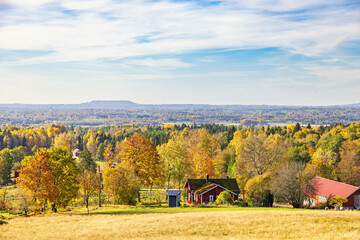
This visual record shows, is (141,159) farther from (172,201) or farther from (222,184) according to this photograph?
(222,184)

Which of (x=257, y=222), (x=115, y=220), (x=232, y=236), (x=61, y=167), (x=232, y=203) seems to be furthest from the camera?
(x=232, y=203)

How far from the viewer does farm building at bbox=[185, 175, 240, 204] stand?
5909cm

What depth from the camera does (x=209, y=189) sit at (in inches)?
2313

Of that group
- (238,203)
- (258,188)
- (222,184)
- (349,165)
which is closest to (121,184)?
(238,203)

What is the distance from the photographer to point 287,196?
178ft

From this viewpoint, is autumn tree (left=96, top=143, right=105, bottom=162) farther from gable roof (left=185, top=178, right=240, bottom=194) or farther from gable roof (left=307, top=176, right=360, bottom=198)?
gable roof (left=307, top=176, right=360, bottom=198)

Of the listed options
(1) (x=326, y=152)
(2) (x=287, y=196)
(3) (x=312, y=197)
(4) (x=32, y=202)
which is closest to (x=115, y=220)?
(4) (x=32, y=202)

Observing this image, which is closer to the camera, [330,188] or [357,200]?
[357,200]

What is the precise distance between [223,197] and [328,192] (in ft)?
53.2

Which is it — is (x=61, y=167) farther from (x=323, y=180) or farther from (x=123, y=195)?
(x=323, y=180)

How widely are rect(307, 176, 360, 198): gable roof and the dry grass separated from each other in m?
19.9

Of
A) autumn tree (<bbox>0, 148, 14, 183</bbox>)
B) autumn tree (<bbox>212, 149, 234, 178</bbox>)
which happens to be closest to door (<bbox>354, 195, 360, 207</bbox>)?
autumn tree (<bbox>212, 149, 234, 178</bbox>)

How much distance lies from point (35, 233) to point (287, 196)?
36.8 metres

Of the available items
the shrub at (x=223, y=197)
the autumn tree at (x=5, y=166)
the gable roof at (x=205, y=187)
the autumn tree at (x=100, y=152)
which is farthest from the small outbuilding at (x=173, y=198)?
the autumn tree at (x=100, y=152)
